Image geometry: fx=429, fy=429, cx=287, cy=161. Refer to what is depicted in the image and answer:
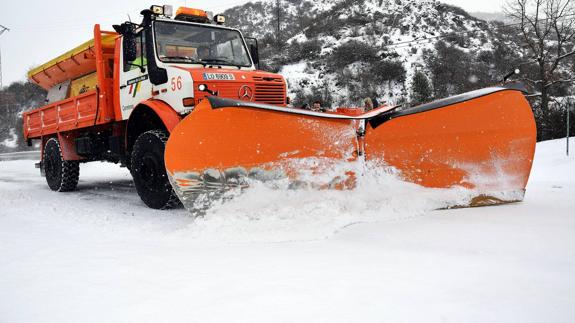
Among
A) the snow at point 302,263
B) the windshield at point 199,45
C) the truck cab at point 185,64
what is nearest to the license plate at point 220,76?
the truck cab at point 185,64

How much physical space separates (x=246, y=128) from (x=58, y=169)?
5.64 m

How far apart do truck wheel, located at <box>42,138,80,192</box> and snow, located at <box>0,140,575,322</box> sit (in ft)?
10.4

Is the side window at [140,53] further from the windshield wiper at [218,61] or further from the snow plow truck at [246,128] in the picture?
the windshield wiper at [218,61]

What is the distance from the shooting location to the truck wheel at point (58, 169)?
777cm

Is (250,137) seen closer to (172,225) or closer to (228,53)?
(172,225)

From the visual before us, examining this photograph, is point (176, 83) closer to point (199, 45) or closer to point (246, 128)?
point (199, 45)

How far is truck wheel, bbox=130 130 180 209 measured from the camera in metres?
4.89

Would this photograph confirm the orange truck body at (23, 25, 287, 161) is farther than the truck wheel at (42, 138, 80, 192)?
No

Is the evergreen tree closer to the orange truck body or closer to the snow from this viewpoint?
the orange truck body

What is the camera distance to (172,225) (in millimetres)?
4262

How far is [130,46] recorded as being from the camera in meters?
5.44

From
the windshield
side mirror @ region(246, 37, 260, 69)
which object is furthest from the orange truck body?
side mirror @ region(246, 37, 260, 69)

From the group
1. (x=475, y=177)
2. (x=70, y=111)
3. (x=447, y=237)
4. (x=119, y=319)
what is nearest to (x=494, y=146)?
(x=475, y=177)

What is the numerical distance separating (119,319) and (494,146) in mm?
3972
